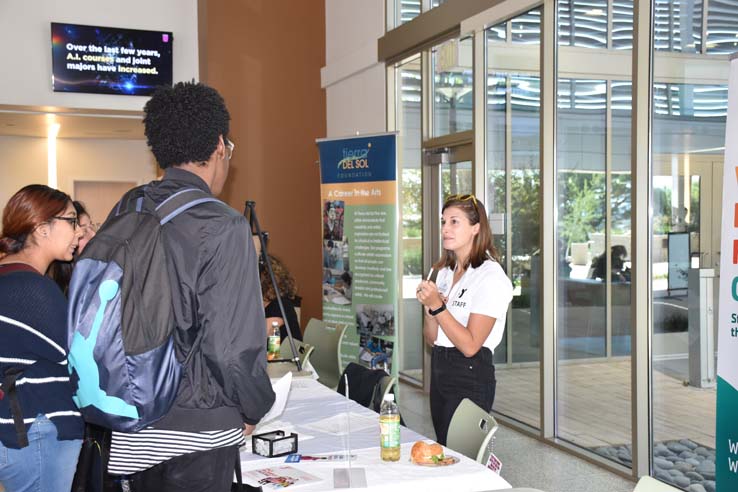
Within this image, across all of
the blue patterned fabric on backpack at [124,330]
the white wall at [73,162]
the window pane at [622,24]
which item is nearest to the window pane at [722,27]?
the window pane at [622,24]

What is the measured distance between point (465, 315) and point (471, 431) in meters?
0.60

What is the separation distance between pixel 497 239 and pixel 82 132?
26.5 feet

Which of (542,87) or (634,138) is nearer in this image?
(634,138)

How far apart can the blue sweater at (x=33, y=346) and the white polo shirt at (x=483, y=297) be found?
1.47 metres

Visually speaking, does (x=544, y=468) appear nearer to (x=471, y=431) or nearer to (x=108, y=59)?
(x=471, y=431)

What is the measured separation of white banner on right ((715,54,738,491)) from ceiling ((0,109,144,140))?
26.2 ft

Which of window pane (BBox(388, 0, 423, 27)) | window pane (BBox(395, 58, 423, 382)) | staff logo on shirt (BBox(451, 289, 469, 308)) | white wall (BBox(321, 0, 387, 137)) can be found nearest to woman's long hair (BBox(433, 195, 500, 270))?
staff logo on shirt (BBox(451, 289, 469, 308))

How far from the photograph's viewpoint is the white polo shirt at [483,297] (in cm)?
311

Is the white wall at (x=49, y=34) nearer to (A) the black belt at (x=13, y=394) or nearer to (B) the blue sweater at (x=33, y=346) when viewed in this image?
(B) the blue sweater at (x=33, y=346)

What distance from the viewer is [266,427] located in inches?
121

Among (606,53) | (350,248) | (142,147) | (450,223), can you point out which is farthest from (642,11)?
(142,147)

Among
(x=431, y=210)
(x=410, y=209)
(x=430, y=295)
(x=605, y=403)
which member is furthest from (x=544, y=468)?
(x=410, y=209)

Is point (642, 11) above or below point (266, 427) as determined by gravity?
above

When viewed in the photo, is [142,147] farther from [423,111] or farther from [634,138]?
[634,138]
